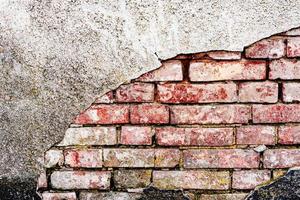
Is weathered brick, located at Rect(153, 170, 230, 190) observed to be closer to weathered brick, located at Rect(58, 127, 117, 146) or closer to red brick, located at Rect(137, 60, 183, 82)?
weathered brick, located at Rect(58, 127, 117, 146)

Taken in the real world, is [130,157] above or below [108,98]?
below

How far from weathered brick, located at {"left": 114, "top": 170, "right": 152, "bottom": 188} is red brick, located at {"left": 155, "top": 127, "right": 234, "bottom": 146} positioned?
15 centimetres

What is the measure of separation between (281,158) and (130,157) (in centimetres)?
62

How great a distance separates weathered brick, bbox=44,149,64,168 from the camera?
189 cm

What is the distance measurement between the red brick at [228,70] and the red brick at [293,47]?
11cm

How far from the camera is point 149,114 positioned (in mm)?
1854

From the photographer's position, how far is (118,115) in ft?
6.10

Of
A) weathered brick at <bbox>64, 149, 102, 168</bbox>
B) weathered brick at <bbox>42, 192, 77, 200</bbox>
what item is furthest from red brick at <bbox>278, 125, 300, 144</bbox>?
weathered brick at <bbox>42, 192, 77, 200</bbox>

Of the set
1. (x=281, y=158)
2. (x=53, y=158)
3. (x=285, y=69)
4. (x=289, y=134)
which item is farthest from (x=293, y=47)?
(x=53, y=158)

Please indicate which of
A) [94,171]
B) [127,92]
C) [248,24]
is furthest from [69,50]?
[248,24]

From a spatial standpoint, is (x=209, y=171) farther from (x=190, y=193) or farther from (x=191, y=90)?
(x=191, y=90)

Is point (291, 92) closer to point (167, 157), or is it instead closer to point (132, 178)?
point (167, 157)

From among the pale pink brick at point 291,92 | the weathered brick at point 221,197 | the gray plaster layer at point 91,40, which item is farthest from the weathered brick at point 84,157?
the pale pink brick at point 291,92

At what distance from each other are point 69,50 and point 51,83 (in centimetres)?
16
